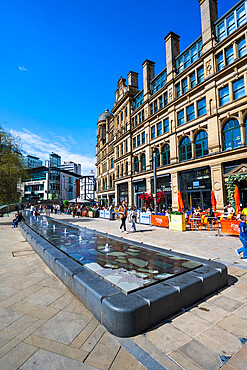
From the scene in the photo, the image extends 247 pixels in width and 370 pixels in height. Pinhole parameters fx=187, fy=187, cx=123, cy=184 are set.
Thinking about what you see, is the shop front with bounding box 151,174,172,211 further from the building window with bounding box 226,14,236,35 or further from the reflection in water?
the reflection in water

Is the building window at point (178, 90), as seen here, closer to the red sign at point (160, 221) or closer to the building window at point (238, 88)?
the building window at point (238, 88)

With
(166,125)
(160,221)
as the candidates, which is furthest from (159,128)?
(160,221)

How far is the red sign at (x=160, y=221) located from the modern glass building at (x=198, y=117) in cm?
607

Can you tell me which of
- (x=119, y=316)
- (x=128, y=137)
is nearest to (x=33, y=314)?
(x=119, y=316)

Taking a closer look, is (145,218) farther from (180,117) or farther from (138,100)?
(138,100)

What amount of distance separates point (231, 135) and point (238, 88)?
4162 mm

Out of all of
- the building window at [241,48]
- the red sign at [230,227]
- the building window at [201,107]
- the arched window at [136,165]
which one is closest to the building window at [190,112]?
the building window at [201,107]

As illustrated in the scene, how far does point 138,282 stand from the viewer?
3717mm

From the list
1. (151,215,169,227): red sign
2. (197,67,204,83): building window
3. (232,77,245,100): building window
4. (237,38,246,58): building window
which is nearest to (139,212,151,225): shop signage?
(151,215,169,227): red sign

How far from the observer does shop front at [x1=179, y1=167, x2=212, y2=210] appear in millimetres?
19250

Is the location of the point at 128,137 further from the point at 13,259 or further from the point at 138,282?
the point at 138,282

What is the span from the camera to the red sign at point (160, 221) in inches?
581

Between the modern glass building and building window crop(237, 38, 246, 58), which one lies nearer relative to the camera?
building window crop(237, 38, 246, 58)

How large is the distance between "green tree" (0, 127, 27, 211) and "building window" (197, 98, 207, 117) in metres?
21.1
